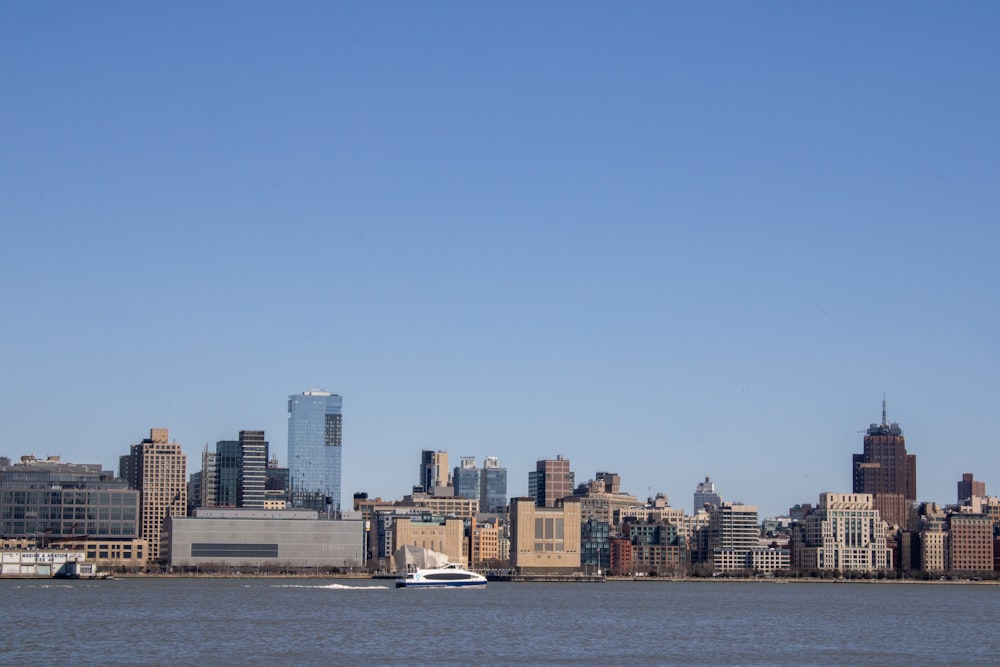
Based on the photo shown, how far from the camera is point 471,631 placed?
89.9m

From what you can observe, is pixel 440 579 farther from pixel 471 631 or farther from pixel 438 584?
pixel 471 631

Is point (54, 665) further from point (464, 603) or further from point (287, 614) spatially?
point (464, 603)

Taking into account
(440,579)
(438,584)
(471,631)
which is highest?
(471,631)

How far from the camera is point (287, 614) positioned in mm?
104875

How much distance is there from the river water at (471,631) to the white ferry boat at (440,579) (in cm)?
2246

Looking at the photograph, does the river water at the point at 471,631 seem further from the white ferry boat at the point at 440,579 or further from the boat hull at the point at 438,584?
the white ferry boat at the point at 440,579

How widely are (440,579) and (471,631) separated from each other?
77656 mm

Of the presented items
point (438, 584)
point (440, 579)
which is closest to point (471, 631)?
point (440, 579)

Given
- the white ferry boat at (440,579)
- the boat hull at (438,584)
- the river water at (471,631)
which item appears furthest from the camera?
the white ferry boat at (440,579)

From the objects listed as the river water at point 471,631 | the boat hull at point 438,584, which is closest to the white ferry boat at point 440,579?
the boat hull at point 438,584

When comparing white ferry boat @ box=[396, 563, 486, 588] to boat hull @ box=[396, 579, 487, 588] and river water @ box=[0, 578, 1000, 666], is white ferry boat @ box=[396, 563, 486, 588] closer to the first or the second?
boat hull @ box=[396, 579, 487, 588]

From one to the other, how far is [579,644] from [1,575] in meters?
134

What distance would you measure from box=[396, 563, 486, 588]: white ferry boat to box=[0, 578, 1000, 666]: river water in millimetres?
22462

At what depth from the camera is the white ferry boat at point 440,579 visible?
165 m
